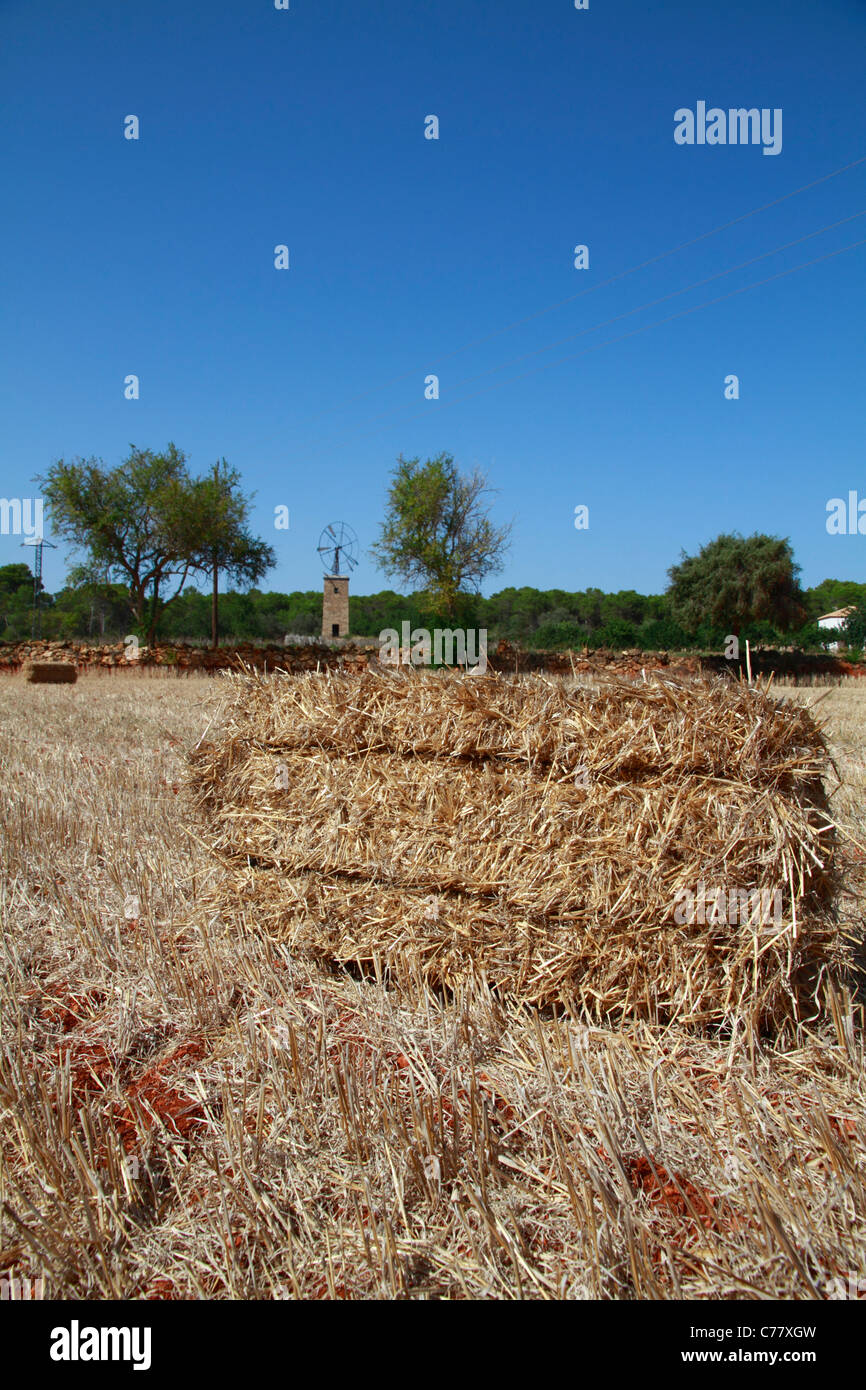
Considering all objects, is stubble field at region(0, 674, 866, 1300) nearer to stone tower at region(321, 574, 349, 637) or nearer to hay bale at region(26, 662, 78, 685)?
hay bale at region(26, 662, 78, 685)

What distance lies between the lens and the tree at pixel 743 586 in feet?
132

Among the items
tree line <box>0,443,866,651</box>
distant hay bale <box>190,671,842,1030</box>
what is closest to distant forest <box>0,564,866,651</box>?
tree line <box>0,443,866,651</box>

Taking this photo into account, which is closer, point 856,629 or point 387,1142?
point 387,1142

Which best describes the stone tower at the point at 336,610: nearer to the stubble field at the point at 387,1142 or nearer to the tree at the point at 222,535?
the tree at the point at 222,535

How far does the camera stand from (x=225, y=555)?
4312 centimetres

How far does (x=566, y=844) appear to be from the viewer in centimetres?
325

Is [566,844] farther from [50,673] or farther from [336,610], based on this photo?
[336,610]

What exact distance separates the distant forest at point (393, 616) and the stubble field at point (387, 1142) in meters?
41.2

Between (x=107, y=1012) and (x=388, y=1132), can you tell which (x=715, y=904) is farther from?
(x=107, y=1012)

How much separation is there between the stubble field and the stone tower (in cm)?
4474

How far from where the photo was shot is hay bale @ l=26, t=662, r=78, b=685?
973 inches

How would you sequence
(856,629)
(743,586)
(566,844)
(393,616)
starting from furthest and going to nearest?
(856,629) → (393,616) → (743,586) → (566,844)

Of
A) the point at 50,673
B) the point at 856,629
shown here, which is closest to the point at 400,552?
the point at 50,673

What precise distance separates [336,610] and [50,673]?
25.3m
